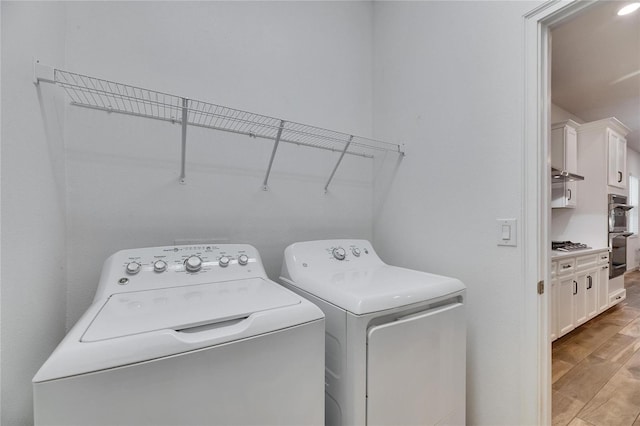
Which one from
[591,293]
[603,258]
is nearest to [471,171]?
[591,293]

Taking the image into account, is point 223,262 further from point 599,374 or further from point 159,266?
point 599,374

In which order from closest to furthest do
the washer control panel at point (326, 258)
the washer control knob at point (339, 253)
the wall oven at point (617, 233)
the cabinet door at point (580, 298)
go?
1. the washer control panel at point (326, 258)
2. the washer control knob at point (339, 253)
3. the cabinet door at point (580, 298)
4. the wall oven at point (617, 233)

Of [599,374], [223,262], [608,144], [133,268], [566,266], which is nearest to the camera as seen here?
[133,268]

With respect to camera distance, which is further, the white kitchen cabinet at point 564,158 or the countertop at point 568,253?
the white kitchen cabinet at point 564,158

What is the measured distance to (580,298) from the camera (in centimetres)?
283

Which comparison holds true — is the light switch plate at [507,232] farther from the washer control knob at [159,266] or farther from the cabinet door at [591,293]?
the cabinet door at [591,293]

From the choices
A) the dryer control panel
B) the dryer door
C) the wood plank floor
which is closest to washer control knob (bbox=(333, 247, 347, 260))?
the dryer control panel

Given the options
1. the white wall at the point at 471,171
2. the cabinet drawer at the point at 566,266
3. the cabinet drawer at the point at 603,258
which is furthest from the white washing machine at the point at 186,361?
the cabinet drawer at the point at 603,258

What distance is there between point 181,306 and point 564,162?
13.6 feet

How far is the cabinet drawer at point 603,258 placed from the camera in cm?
312

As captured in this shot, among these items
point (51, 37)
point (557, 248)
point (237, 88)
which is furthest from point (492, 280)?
point (557, 248)

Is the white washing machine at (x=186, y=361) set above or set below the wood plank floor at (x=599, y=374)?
above

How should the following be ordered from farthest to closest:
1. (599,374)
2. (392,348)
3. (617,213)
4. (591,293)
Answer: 1. (617,213)
2. (591,293)
3. (599,374)
4. (392,348)

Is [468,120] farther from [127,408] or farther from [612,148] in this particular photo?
[612,148]
